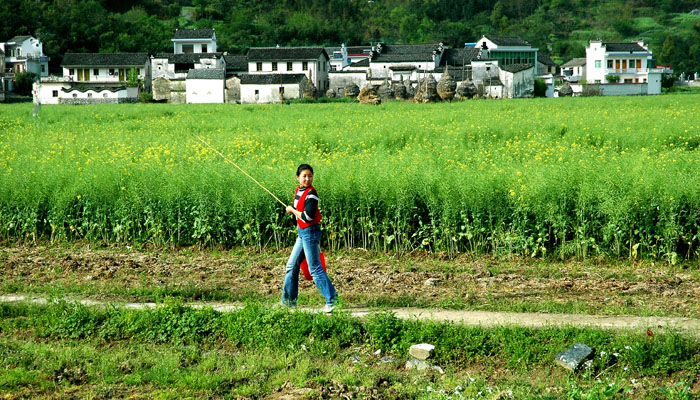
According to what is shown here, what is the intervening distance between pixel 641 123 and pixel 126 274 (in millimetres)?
21295

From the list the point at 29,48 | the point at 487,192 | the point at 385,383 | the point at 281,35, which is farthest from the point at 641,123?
the point at 281,35

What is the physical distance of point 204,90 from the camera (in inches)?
3270

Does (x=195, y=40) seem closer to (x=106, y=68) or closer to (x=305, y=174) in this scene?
(x=106, y=68)

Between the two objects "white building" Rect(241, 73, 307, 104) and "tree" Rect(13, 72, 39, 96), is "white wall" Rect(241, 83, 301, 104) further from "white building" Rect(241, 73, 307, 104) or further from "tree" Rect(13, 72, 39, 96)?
"tree" Rect(13, 72, 39, 96)

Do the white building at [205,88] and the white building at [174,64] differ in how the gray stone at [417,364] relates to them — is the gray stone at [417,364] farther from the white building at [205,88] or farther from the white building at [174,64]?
the white building at [174,64]

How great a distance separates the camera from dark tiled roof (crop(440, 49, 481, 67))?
89.1 meters

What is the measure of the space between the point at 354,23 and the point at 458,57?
74.5m

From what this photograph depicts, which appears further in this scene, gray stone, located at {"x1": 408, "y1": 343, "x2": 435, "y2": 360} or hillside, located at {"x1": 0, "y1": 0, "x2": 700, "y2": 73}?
hillside, located at {"x1": 0, "y1": 0, "x2": 700, "y2": 73}

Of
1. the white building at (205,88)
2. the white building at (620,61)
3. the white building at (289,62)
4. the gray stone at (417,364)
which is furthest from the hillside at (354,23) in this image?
the gray stone at (417,364)

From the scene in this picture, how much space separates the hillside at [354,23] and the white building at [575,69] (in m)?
15.7

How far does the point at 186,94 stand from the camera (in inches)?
3332

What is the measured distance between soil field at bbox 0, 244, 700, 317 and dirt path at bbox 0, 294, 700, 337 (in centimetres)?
35

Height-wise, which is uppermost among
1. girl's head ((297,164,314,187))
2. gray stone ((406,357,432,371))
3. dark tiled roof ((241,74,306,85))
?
dark tiled roof ((241,74,306,85))

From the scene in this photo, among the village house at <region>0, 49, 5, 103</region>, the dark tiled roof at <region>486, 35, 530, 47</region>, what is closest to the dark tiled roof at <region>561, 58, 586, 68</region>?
the dark tiled roof at <region>486, 35, 530, 47</region>
